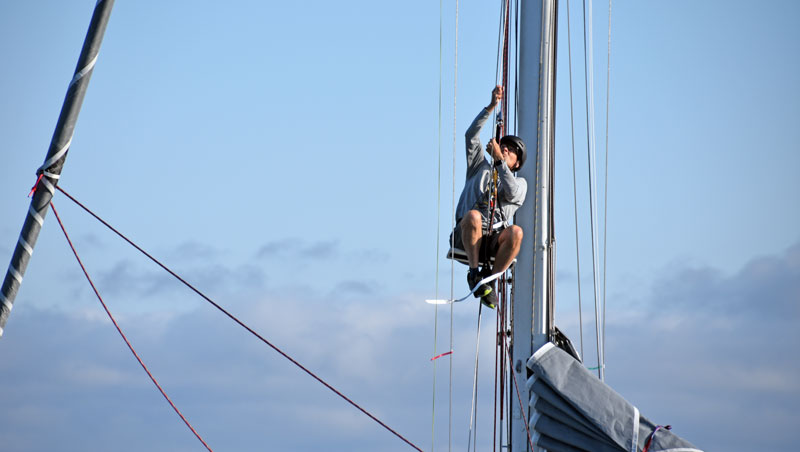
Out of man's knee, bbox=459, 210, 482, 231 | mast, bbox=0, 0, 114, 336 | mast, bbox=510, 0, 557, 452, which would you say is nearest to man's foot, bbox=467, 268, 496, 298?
mast, bbox=510, 0, 557, 452

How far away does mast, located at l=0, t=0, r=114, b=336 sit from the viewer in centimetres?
644

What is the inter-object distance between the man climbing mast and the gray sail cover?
0.85m

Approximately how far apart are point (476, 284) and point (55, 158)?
412 cm

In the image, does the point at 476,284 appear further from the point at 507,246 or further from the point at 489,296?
the point at 507,246

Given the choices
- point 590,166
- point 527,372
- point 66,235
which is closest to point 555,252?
point 527,372

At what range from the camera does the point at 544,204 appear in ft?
32.0

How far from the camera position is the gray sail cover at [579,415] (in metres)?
8.52

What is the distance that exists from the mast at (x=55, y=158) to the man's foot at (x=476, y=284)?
4.04 metres

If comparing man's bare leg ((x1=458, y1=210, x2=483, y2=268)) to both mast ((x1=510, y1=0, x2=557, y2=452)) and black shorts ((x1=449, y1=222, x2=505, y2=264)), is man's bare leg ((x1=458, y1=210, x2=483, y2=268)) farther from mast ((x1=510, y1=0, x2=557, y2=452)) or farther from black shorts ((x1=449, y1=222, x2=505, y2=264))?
mast ((x1=510, y1=0, x2=557, y2=452))

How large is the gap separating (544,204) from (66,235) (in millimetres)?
4182

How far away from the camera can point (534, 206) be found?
9.72 metres

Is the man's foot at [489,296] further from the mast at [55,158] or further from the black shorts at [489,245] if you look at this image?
the mast at [55,158]

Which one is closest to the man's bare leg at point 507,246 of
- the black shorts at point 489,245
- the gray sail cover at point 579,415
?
the black shorts at point 489,245

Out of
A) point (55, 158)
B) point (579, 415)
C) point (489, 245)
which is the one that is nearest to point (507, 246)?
point (489, 245)
